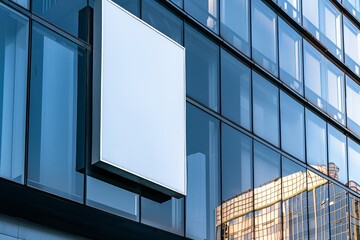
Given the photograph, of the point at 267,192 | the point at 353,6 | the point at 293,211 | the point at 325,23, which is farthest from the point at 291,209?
the point at 353,6

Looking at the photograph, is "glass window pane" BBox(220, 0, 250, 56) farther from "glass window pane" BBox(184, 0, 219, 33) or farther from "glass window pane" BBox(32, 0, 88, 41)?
"glass window pane" BBox(32, 0, 88, 41)

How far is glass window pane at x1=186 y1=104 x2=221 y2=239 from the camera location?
2133 cm

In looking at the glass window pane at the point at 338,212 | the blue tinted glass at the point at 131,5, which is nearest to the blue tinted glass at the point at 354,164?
the glass window pane at the point at 338,212

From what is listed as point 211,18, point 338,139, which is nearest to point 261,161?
point 211,18

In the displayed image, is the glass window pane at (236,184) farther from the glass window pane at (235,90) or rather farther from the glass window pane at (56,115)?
the glass window pane at (56,115)

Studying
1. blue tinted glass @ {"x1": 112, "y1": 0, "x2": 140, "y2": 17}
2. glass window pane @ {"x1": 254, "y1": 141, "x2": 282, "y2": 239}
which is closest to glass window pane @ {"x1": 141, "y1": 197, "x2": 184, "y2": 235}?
glass window pane @ {"x1": 254, "y1": 141, "x2": 282, "y2": 239}

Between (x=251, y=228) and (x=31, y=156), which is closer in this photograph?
(x=31, y=156)

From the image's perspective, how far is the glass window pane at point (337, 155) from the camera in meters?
29.2

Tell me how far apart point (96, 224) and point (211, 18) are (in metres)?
7.36

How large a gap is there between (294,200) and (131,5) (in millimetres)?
8389

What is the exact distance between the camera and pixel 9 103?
17078mm

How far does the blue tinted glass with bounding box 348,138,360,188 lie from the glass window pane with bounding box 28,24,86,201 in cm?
1395

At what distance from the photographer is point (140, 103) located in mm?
19656

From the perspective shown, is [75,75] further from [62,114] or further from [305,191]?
[305,191]
